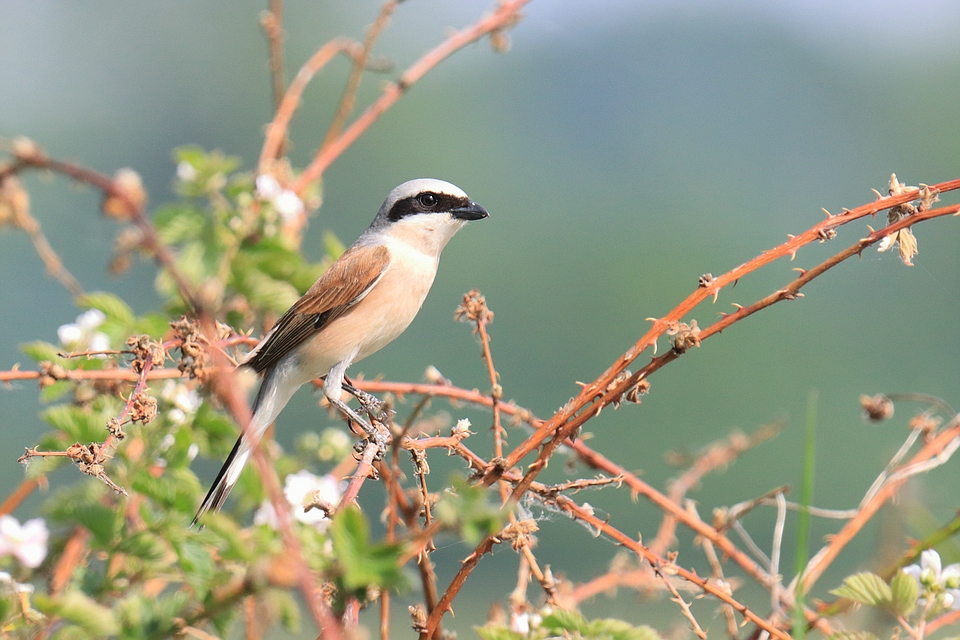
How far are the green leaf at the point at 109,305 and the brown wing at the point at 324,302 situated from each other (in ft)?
1.54

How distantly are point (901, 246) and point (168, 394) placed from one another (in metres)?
1.37

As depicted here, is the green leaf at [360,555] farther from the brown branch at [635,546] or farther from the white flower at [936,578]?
the white flower at [936,578]

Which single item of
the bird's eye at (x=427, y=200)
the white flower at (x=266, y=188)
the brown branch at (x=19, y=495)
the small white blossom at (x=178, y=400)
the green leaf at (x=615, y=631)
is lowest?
the green leaf at (x=615, y=631)

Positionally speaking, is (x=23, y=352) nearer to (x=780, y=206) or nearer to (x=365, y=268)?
(x=365, y=268)

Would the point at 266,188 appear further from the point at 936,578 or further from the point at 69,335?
the point at 936,578

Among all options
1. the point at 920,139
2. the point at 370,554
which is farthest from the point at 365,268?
the point at 920,139

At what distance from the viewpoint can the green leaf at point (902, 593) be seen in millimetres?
1131

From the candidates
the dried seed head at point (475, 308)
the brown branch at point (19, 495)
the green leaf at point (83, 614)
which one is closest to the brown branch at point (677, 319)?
the dried seed head at point (475, 308)

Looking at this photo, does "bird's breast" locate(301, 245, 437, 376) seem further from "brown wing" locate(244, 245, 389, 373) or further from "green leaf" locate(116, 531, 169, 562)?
"green leaf" locate(116, 531, 169, 562)

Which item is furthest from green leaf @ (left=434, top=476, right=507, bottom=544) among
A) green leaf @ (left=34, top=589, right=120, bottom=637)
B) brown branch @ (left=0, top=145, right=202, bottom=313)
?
green leaf @ (left=34, top=589, right=120, bottom=637)

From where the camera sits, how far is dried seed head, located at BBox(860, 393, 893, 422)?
1.50 metres

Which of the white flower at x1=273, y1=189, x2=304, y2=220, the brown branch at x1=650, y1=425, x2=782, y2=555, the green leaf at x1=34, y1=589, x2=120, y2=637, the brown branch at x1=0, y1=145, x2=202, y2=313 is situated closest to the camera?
the brown branch at x1=0, y1=145, x2=202, y2=313

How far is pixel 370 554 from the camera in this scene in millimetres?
722

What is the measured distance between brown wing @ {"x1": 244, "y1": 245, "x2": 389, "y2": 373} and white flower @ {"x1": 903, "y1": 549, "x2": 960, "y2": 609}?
1.74 metres
